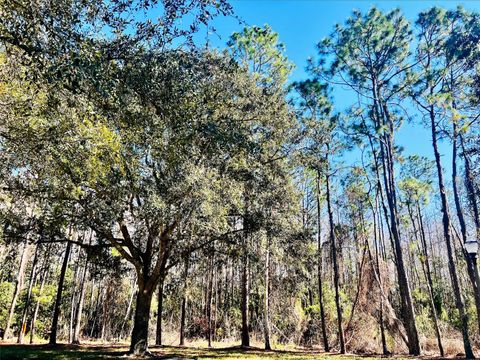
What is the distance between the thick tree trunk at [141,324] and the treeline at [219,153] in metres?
0.06

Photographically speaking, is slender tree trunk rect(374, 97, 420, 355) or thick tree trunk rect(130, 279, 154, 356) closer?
thick tree trunk rect(130, 279, 154, 356)

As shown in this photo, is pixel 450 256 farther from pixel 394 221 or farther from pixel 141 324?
pixel 141 324

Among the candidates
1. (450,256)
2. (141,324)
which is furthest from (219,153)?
(450,256)

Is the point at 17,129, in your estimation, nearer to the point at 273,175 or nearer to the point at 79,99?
the point at 79,99

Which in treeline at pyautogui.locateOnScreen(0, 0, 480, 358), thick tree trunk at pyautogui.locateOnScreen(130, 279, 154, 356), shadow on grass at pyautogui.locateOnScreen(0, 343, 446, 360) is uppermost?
treeline at pyautogui.locateOnScreen(0, 0, 480, 358)

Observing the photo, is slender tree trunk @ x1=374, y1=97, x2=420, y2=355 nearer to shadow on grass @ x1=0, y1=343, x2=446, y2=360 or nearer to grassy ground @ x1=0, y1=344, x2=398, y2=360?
shadow on grass @ x1=0, y1=343, x2=446, y2=360

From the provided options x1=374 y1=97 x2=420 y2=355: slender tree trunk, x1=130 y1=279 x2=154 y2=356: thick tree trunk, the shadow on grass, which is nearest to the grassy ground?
the shadow on grass

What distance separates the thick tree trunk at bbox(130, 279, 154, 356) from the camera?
36.7ft

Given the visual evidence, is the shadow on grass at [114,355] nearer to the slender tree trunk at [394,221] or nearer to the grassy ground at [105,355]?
the grassy ground at [105,355]

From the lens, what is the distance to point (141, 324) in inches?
454

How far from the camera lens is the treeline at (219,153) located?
175 inches

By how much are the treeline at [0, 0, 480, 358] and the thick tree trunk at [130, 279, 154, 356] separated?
63 millimetres

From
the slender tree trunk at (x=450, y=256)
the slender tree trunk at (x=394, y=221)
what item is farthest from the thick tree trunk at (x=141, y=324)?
the slender tree trunk at (x=450, y=256)

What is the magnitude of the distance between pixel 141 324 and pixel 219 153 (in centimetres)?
810
